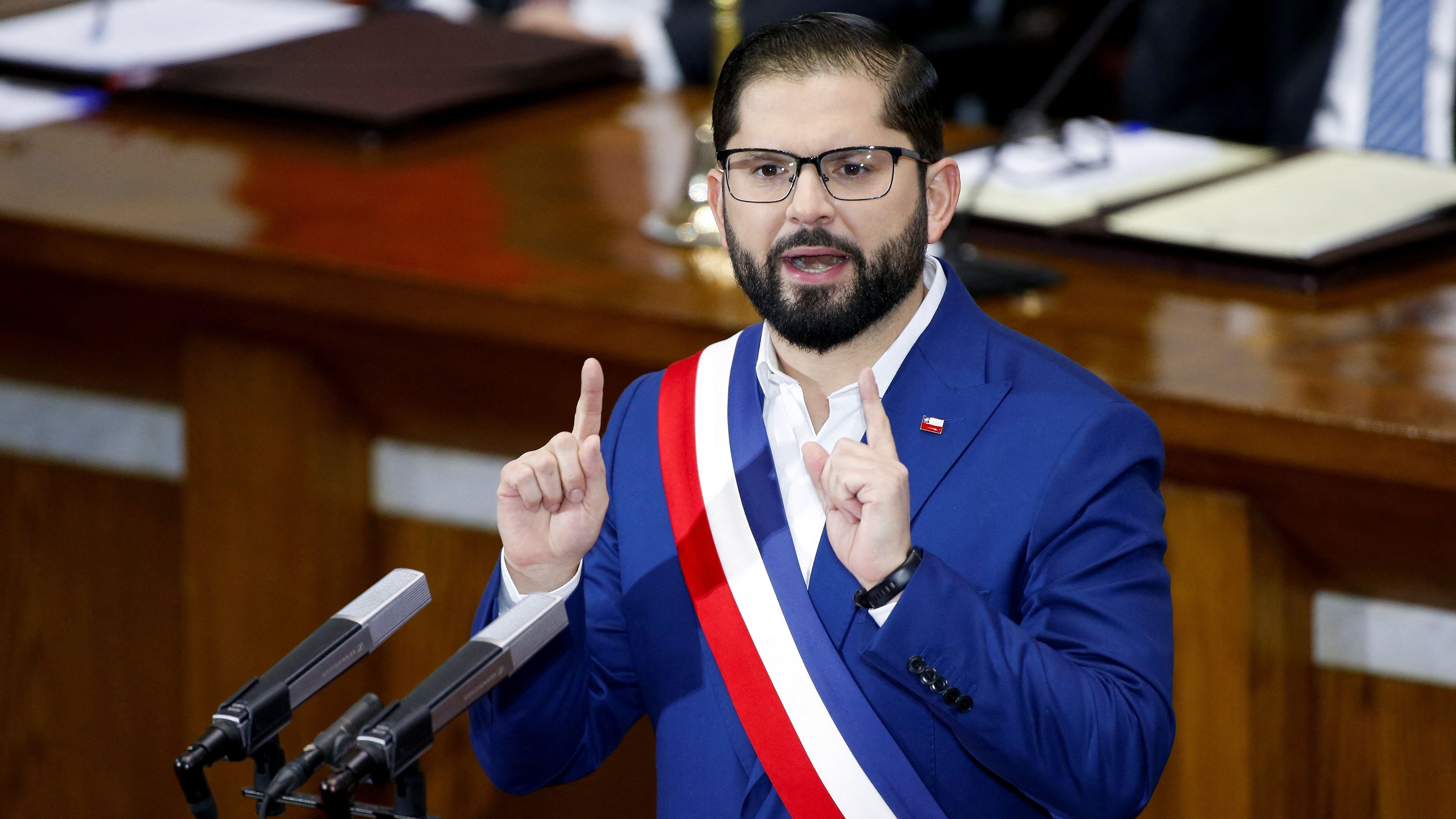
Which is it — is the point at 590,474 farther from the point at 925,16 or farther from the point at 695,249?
the point at 925,16

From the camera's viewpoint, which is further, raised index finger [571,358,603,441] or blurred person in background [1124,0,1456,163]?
blurred person in background [1124,0,1456,163]

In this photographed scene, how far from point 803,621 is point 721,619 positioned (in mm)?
71

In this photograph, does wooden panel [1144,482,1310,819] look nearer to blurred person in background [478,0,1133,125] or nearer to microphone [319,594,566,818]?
microphone [319,594,566,818]

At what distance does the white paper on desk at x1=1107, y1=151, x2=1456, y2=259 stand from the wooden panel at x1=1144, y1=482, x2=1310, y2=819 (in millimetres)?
412

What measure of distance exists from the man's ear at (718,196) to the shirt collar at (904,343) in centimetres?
10

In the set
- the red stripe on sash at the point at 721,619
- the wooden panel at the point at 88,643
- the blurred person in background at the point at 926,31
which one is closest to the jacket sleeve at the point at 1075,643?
the red stripe on sash at the point at 721,619

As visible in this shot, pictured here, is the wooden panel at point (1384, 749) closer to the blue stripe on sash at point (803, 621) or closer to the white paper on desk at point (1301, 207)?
the white paper on desk at point (1301, 207)

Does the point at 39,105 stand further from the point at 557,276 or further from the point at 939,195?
the point at 939,195

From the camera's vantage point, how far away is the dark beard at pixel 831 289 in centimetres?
118

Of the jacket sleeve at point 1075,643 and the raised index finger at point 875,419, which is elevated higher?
the raised index finger at point 875,419

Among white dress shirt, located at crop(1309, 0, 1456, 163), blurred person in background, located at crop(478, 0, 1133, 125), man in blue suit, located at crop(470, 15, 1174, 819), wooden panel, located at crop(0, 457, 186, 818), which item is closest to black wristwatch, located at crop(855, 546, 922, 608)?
man in blue suit, located at crop(470, 15, 1174, 819)

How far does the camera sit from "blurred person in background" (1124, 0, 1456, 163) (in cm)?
277

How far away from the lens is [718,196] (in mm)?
1251

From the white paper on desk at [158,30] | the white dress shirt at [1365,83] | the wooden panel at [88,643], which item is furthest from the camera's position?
the white paper on desk at [158,30]
